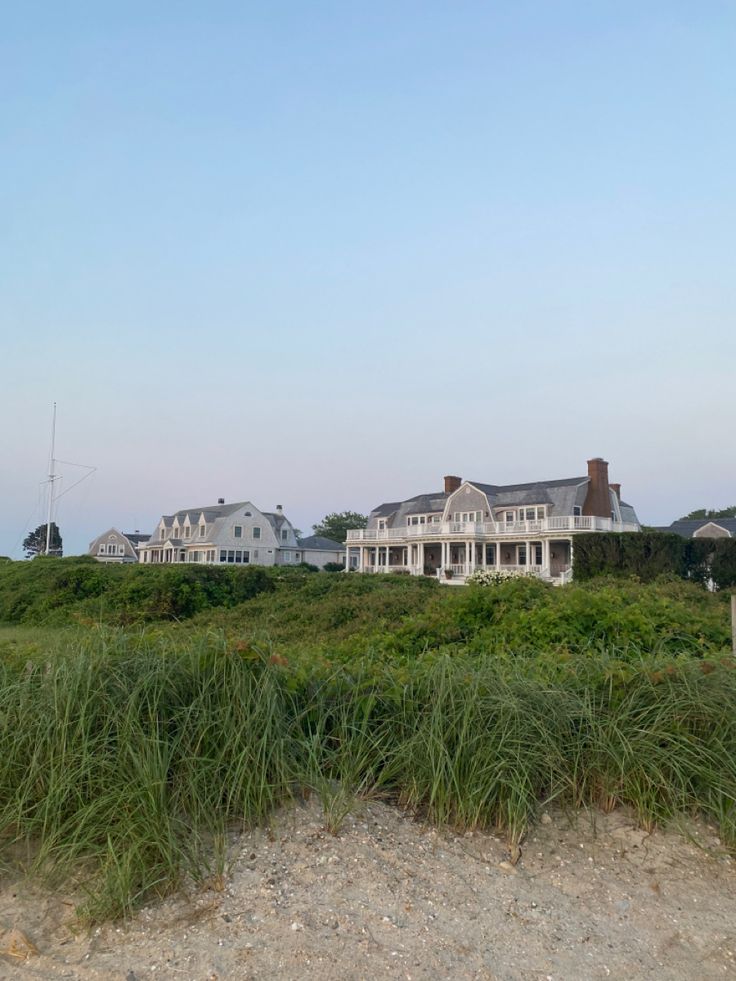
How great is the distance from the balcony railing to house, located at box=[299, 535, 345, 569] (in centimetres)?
1389

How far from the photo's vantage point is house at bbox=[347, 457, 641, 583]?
41000 millimetres

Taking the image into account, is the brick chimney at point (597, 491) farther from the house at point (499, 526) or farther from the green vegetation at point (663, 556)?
the green vegetation at point (663, 556)

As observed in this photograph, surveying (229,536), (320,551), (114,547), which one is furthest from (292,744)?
(114,547)

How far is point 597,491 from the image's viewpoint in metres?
42.8

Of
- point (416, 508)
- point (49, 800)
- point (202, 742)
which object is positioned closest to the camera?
point (49, 800)

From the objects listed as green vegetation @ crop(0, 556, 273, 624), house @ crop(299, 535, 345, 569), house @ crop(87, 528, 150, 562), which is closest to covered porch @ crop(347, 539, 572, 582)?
house @ crop(299, 535, 345, 569)

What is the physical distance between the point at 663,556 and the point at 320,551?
48.1m

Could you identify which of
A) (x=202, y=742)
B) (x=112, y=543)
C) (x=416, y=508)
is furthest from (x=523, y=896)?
(x=112, y=543)

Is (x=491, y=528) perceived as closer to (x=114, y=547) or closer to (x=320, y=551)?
(x=320, y=551)

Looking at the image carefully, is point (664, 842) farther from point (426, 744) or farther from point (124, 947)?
point (124, 947)

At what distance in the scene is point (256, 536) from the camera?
192 feet

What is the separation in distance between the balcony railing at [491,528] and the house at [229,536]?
989 centimetres

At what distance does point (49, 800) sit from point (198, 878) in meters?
0.74

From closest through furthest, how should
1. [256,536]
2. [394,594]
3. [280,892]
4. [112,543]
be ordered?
1. [280,892]
2. [394,594]
3. [256,536]
4. [112,543]
